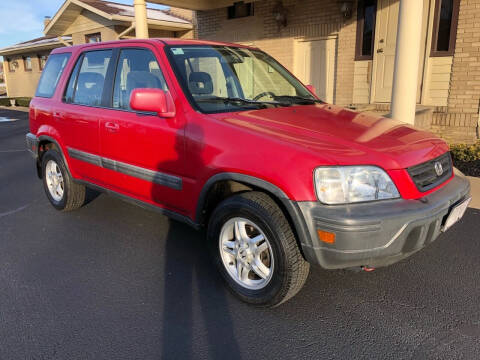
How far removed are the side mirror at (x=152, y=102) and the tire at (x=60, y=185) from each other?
2035 mm

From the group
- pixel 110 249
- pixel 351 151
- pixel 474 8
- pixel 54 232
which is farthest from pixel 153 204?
pixel 474 8

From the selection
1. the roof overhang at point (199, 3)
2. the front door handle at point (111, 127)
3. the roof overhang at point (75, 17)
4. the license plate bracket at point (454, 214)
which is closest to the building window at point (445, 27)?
the roof overhang at point (199, 3)

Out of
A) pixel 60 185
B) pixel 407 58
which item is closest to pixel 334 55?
pixel 407 58

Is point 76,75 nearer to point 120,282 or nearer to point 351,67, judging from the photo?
point 120,282

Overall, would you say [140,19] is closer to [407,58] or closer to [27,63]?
[407,58]

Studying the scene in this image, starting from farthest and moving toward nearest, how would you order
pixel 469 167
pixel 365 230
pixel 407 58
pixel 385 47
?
pixel 385 47
pixel 469 167
pixel 407 58
pixel 365 230

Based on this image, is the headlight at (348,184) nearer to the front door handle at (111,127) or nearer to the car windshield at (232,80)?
the car windshield at (232,80)

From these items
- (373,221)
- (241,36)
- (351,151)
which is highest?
(241,36)

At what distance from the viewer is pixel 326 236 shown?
2430 mm

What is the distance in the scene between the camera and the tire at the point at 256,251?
8.68ft

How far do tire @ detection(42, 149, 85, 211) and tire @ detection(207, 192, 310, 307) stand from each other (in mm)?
2409

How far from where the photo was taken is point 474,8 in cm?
749

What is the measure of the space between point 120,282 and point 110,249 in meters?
0.70

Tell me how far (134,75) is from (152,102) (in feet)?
2.59
